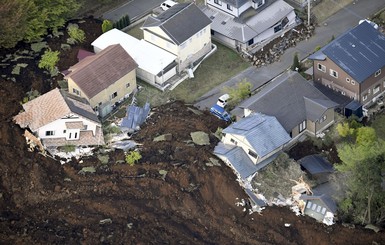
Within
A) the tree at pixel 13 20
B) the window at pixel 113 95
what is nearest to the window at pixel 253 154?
the window at pixel 113 95

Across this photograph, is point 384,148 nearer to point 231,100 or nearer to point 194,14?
point 231,100

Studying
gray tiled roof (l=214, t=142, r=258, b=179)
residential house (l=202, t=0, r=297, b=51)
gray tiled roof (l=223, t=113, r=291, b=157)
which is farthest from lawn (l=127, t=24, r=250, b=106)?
gray tiled roof (l=214, t=142, r=258, b=179)

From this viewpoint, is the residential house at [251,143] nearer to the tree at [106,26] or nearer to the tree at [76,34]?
the tree at [106,26]

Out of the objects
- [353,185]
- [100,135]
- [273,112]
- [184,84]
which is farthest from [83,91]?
[353,185]

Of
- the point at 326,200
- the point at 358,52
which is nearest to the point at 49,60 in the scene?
the point at 358,52

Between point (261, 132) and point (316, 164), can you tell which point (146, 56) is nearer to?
point (261, 132)

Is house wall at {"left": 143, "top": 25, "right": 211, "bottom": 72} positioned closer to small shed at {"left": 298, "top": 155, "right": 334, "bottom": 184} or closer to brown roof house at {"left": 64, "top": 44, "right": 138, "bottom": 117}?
brown roof house at {"left": 64, "top": 44, "right": 138, "bottom": 117}
